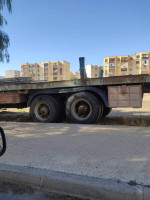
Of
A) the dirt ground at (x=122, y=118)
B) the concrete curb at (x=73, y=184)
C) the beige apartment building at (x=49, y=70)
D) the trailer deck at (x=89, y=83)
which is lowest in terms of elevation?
the concrete curb at (x=73, y=184)

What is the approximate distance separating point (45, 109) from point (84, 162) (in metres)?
4.09

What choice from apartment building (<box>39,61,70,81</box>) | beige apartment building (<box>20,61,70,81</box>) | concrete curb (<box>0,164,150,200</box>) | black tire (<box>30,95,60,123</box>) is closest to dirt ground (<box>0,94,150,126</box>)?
black tire (<box>30,95,60,123</box>)

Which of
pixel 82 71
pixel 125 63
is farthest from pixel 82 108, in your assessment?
pixel 125 63

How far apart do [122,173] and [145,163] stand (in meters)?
0.56

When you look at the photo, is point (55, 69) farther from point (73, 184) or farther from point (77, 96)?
point (73, 184)

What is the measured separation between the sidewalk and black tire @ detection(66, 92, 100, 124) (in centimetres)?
123

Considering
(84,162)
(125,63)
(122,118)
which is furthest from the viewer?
(125,63)

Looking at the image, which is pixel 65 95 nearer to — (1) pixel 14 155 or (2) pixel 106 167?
(1) pixel 14 155

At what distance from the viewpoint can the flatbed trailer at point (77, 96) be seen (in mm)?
6027

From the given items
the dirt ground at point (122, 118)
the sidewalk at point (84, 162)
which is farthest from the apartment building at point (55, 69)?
the sidewalk at point (84, 162)

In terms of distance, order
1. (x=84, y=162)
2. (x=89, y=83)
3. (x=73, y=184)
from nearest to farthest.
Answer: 1. (x=73, y=184)
2. (x=84, y=162)
3. (x=89, y=83)

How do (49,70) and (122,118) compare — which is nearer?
(122,118)

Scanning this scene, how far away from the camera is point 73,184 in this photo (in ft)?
8.17

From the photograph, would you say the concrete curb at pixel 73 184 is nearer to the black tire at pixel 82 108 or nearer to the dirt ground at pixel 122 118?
the black tire at pixel 82 108
